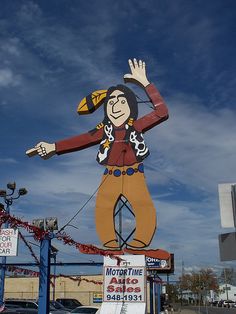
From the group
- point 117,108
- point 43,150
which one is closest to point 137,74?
point 117,108

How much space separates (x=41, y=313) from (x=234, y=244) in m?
7.23

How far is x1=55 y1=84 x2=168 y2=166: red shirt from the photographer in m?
18.6

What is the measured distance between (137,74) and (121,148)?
3.24m

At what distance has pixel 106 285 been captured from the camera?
49.9 ft

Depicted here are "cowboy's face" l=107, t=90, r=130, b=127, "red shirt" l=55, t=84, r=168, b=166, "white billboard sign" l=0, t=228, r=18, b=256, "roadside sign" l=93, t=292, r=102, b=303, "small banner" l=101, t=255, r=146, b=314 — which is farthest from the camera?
"roadside sign" l=93, t=292, r=102, b=303

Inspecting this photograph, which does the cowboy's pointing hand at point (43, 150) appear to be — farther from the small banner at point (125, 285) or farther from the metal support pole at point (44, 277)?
the metal support pole at point (44, 277)

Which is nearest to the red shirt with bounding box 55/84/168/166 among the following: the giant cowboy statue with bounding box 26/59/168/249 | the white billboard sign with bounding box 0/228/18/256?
the giant cowboy statue with bounding box 26/59/168/249

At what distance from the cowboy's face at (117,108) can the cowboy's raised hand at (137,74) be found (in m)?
0.73

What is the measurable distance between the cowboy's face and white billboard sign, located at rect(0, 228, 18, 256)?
6185 mm

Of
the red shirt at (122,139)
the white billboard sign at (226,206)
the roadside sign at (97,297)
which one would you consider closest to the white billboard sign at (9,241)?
the red shirt at (122,139)

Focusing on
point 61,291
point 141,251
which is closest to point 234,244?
point 141,251

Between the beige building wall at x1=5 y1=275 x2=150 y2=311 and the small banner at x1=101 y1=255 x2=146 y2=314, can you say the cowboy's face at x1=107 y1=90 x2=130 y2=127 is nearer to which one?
the small banner at x1=101 y1=255 x2=146 y2=314

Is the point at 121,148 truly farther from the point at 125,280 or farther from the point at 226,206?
the point at 226,206

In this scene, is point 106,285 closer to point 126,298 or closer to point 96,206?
point 126,298
